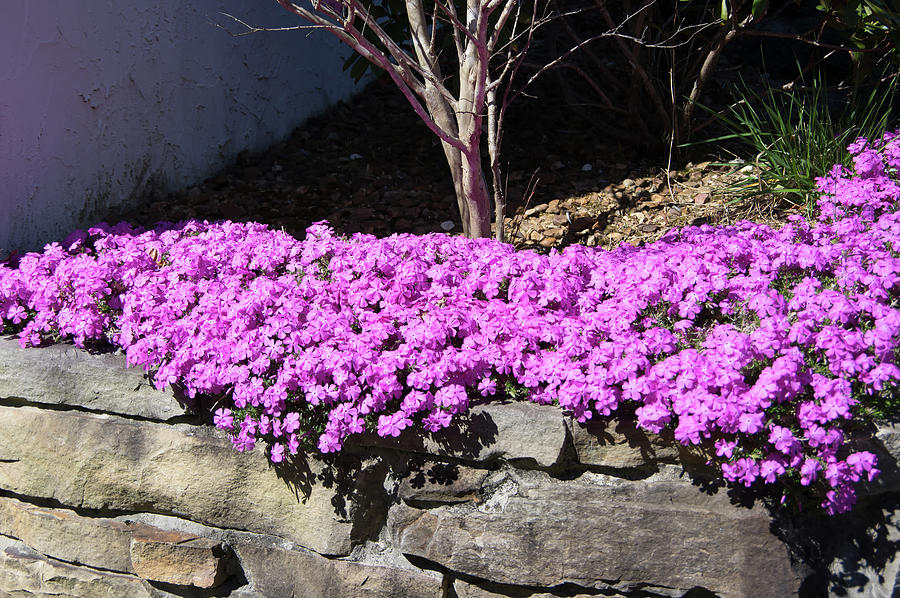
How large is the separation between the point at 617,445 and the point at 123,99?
114 inches

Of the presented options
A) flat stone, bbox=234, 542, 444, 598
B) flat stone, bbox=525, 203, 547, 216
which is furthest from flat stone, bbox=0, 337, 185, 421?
flat stone, bbox=525, 203, 547, 216

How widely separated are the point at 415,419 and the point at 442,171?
2517 millimetres

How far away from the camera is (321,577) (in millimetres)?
2238

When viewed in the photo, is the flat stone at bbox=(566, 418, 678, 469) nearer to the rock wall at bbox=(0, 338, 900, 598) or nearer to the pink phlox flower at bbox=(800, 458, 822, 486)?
the rock wall at bbox=(0, 338, 900, 598)

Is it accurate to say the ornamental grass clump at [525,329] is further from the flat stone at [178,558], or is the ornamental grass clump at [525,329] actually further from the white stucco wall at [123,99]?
the white stucco wall at [123,99]

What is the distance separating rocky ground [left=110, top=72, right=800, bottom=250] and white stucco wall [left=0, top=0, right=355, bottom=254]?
7.5 inches

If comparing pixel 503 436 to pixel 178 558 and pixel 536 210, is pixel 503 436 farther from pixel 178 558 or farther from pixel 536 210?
pixel 536 210

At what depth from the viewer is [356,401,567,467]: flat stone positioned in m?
1.99

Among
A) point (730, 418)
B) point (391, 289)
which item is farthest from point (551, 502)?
point (391, 289)

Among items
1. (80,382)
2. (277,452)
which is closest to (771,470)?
(277,452)

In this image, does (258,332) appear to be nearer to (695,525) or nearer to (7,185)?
(695,525)

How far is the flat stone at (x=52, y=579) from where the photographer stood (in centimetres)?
253

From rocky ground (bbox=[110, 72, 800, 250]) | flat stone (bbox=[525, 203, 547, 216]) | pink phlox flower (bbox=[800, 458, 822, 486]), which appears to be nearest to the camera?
pink phlox flower (bbox=[800, 458, 822, 486])

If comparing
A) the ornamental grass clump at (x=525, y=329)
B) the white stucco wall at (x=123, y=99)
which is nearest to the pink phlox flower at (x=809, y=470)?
the ornamental grass clump at (x=525, y=329)
